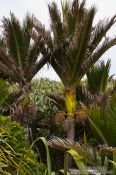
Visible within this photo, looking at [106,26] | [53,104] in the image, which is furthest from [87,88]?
[106,26]

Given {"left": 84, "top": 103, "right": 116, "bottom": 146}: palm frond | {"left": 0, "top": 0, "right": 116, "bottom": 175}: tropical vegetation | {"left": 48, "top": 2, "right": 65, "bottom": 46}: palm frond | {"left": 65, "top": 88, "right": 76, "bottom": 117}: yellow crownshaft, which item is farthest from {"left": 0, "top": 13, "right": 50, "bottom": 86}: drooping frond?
{"left": 84, "top": 103, "right": 116, "bottom": 146}: palm frond

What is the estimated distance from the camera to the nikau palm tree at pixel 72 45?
10.5 metres

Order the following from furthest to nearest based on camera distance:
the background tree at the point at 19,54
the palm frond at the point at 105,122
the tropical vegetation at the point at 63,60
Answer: the background tree at the point at 19,54
the tropical vegetation at the point at 63,60
the palm frond at the point at 105,122

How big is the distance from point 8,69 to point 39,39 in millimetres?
916

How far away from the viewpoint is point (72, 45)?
414 inches

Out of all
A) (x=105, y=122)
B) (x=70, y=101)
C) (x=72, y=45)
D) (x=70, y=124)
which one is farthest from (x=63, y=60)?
(x=105, y=122)

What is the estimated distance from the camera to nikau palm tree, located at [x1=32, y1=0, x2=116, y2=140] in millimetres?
10461

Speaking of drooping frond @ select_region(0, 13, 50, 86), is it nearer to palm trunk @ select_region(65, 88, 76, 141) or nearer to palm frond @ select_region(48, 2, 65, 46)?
palm frond @ select_region(48, 2, 65, 46)

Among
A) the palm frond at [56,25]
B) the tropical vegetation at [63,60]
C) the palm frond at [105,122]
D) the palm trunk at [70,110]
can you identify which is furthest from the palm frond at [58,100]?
the palm frond at [105,122]

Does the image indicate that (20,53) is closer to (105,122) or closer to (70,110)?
(70,110)

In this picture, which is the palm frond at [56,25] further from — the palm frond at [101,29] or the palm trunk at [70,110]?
the palm trunk at [70,110]

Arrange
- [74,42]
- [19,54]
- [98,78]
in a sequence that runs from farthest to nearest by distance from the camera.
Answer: [98,78], [19,54], [74,42]

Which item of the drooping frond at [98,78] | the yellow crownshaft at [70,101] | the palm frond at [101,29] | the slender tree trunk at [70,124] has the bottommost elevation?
the slender tree trunk at [70,124]

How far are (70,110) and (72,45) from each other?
135 cm
